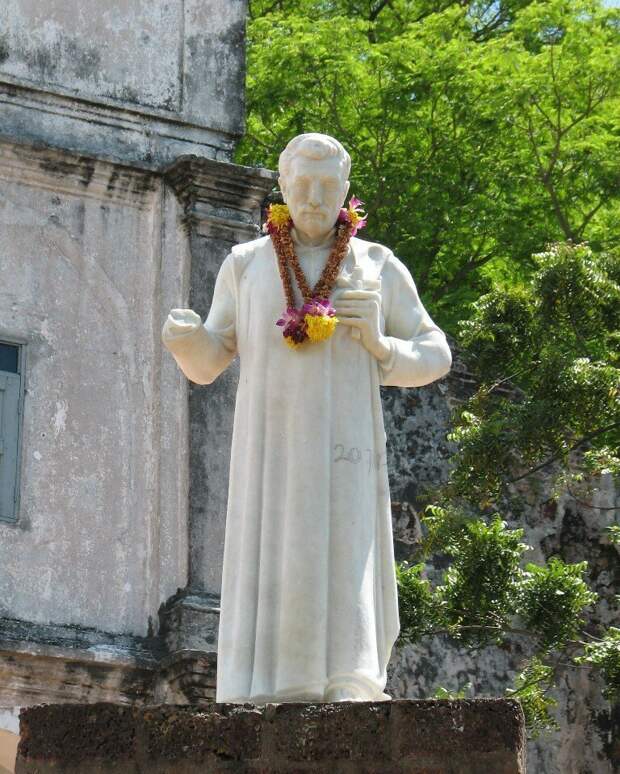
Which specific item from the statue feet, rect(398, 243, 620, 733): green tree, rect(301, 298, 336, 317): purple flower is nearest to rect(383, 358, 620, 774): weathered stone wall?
rect(398, 243, 620, 733): green tree

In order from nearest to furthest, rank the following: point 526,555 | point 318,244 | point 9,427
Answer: point 318,244 → point 9,427 → point 526,555

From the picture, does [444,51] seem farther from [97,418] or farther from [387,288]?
[387,288]

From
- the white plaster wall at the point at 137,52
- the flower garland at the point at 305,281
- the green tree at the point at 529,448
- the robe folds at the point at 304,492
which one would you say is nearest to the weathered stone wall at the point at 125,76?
the white plaster wall at the point at 137,52

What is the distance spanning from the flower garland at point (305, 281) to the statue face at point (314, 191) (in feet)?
0.21

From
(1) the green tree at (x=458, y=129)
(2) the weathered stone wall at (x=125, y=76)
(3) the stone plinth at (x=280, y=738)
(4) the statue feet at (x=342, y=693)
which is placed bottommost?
(3) the stone plinth at (x=280, y=738)

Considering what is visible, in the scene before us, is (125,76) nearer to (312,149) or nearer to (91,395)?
(91,395)

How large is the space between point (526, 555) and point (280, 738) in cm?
883

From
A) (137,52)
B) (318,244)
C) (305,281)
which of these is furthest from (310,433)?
(137,52)

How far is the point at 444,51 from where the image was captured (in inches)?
775

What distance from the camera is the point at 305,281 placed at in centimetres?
859

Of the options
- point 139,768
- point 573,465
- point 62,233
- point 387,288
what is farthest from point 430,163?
point 139,768

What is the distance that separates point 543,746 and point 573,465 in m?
1.90

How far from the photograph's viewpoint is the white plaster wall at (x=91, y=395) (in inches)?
559

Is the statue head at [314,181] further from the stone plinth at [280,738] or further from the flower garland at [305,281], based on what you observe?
the stone plinth at [280,738]
